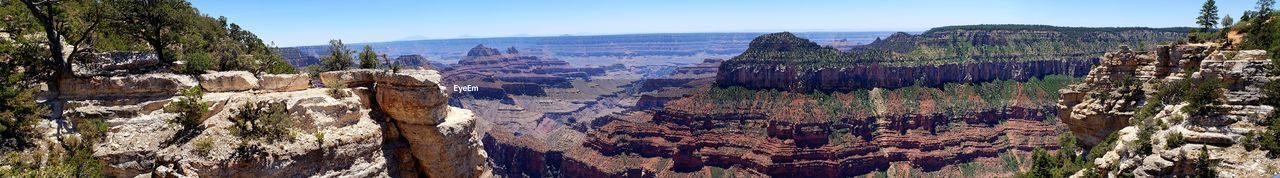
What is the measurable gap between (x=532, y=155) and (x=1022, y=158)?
67.2m

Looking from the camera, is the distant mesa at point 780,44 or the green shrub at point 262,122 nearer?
the green shrub at point 262,122

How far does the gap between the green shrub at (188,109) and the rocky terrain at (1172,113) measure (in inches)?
1112

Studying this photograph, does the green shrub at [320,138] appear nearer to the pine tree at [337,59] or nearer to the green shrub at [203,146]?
the green shrub at [203,146]

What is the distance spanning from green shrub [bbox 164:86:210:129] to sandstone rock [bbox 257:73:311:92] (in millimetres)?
2645

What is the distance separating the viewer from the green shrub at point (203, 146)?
20.3 m

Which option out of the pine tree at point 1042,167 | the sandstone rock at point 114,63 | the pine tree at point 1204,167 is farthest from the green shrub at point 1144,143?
the sandstone rock at point 114,63

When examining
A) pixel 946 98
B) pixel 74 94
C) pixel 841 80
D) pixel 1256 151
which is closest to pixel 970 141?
pixel 946 98

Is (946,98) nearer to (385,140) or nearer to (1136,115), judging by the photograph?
(1136,115)

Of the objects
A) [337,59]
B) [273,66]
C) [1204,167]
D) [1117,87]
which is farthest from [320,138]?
[1117,87]

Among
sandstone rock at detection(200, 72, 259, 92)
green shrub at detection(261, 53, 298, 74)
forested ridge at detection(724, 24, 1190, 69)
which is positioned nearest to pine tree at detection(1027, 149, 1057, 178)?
sandstone rock at detection(200, 72, 259, 92)

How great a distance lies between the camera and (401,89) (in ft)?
81.9

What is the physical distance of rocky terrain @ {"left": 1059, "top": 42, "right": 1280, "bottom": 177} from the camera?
20062 millimetres

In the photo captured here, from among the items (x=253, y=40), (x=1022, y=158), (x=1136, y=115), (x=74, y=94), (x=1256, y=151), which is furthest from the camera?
(x=1022, y=158)

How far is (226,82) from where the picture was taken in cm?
2309
